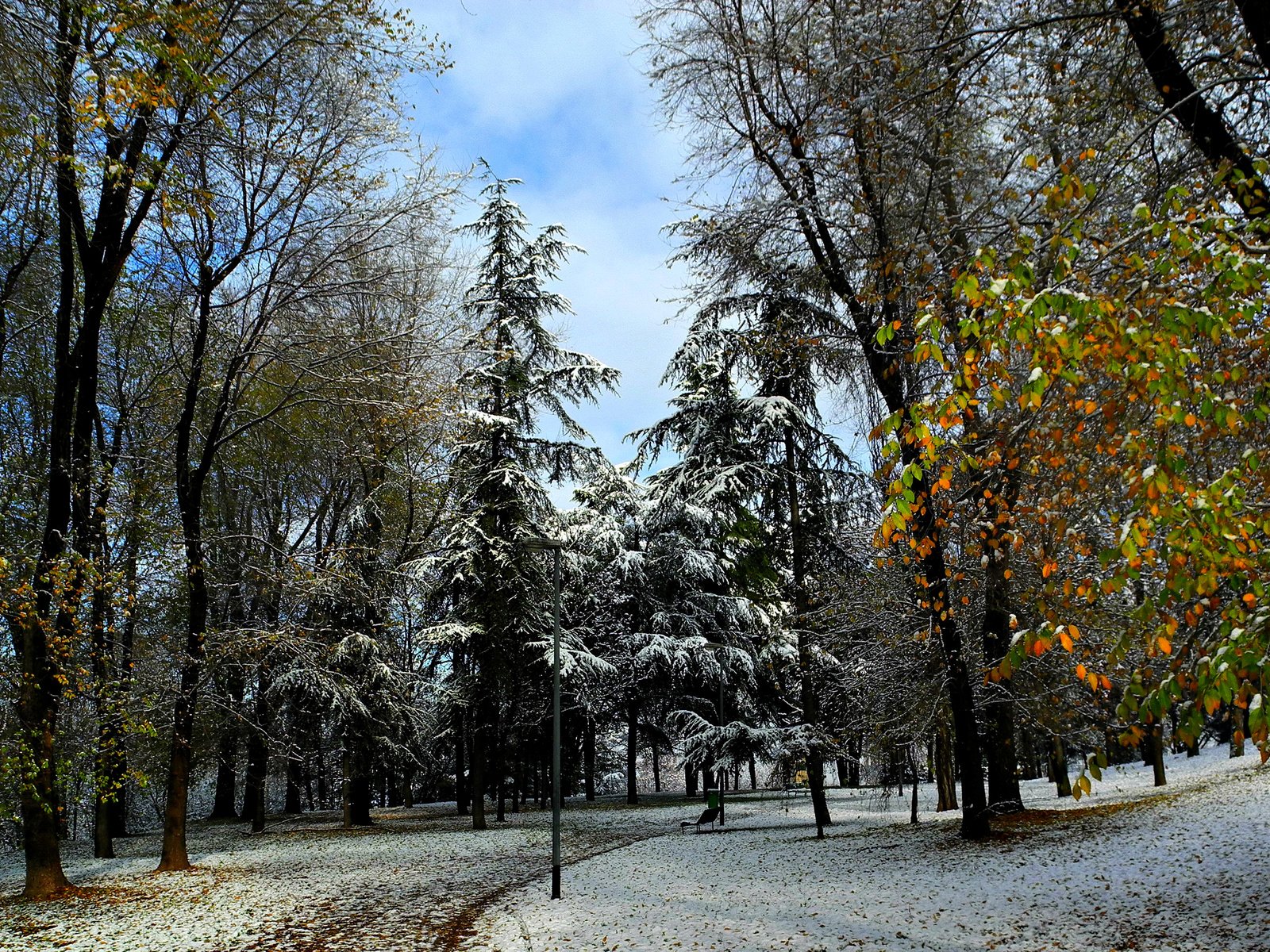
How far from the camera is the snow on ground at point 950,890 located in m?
7.95

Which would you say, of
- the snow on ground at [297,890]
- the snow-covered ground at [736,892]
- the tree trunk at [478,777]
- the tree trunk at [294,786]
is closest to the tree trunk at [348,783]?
the snow on ground at [297,890]

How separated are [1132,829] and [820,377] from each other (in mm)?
9105

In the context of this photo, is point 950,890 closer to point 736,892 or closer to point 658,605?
point 736,892

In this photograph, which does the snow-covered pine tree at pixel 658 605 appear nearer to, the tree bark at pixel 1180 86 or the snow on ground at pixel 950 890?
the snow on ground at pixel 950 890

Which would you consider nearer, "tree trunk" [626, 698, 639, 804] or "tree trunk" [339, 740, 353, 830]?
"tree trunk" [339, 740, 353, 830]

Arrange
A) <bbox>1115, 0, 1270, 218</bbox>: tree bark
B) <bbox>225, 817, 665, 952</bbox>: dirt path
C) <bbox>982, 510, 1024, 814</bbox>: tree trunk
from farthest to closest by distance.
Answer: <bbox>982, 510, 1024, 814</bbox>: tree trunk
<bbox>225, 817, 665, 952</bbox>: dirt path
<bbox>1115, 0, 1270, 218</bbox>: tree bark

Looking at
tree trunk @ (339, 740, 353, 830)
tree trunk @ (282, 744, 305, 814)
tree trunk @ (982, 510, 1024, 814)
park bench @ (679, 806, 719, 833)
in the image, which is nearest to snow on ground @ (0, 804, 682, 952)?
park bench @ (679, 806, 719, 833)

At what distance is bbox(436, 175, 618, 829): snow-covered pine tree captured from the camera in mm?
21891

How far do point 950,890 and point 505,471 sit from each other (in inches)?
595

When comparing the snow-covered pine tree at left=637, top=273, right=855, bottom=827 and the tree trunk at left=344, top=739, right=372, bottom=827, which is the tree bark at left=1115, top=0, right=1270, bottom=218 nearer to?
the snow-covered pine tree at left=637, top=273, right=855, bottom=827

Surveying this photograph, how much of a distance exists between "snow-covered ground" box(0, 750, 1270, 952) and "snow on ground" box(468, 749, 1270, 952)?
0.04 metres

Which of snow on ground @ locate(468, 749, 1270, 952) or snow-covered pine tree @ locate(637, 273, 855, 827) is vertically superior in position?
snow-covered pine tree @ locate(637, 273, 855, 827)

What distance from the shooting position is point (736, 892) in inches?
446

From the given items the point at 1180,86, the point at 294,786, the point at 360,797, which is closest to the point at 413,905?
the point at 1180,86
